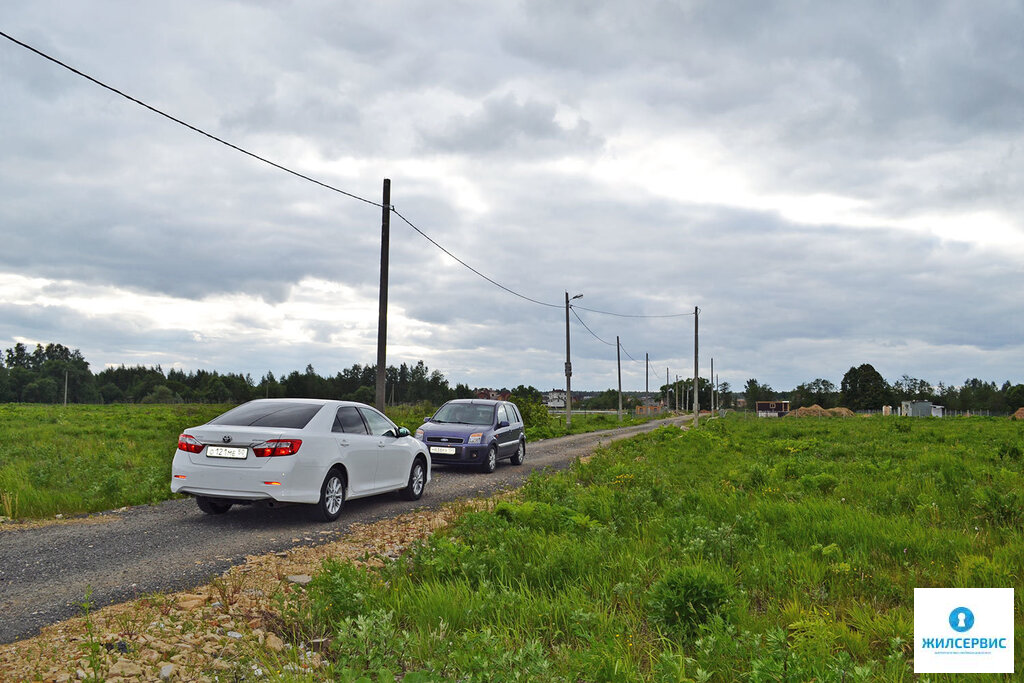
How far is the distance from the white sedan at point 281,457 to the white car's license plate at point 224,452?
0.5 inches

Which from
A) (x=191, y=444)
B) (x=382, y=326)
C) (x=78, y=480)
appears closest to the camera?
(x=191, y=444)

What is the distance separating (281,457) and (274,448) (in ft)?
0.47

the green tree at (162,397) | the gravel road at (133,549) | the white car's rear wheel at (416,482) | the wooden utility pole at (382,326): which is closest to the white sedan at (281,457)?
the gravel road at (133,549)

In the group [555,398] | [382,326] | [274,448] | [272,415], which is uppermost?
[382,326]

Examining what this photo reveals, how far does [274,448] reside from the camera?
818cm

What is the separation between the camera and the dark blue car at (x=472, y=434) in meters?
15.0

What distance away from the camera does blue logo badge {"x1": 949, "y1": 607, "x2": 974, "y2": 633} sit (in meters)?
3.85

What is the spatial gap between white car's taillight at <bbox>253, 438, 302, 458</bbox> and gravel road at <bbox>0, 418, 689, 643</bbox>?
928 mm

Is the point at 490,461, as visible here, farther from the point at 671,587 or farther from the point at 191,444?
the point at 671,587

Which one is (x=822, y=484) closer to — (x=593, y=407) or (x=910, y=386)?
(x=593, y=407)

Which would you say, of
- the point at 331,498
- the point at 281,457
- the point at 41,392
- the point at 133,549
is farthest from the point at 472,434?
the point at 41,392

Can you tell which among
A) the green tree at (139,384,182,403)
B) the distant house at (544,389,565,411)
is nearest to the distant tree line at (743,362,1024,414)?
the distant house at (544,389,565,411)

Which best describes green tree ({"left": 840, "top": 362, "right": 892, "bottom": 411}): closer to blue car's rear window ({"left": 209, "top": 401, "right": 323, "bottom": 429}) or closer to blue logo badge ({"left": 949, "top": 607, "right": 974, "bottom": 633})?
blue car's rear window ({"left": 209, "top": 401, "right": 323, "bottom": 429})

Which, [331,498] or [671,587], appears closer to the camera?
[671,587]
